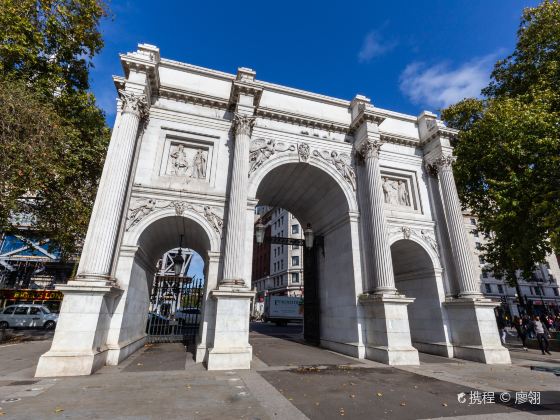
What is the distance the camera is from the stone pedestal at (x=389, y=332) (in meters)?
10.2

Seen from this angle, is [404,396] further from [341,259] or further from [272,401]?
[341,259]

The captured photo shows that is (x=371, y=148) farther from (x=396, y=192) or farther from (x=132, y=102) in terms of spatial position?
(x=132, y=102)

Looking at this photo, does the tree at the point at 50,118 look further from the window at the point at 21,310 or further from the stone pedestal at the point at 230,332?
the window at the point at 21,310

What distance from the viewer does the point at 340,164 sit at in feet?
47.3

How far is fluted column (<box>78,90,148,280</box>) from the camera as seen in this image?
8.80 meters

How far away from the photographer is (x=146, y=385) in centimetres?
666

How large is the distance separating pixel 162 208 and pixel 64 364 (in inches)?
225

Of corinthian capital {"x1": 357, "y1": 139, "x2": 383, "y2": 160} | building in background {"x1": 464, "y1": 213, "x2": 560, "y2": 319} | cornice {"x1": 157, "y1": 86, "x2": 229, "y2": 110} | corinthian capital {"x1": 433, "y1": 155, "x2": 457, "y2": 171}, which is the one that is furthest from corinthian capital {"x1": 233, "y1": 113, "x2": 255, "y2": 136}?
building in background {"x1": 464, "y1": 213, "x2": 560, "y2": 319}

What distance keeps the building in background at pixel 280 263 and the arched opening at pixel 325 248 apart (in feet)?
98.9

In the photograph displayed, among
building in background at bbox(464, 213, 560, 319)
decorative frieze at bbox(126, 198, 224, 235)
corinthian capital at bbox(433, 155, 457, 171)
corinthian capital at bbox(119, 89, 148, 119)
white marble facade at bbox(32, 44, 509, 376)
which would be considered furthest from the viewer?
building in background at bbox(464, 213, 560, 319)

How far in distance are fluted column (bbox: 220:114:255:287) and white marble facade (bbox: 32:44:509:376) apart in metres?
0.05

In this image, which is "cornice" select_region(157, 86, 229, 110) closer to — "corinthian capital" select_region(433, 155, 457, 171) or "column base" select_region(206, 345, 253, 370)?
"column base" select_region(206, 345, 253, 370)

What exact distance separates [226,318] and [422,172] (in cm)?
1309

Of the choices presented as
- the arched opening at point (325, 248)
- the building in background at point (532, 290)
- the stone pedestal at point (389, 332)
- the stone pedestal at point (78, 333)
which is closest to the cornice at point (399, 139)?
the arched opening at point (325, 248)
